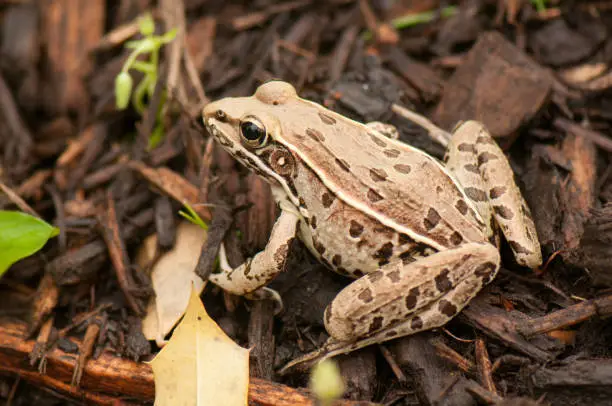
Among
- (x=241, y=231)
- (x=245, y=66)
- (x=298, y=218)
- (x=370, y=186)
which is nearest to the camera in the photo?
(x=370, y=186)

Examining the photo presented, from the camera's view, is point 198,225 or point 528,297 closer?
point 528,297

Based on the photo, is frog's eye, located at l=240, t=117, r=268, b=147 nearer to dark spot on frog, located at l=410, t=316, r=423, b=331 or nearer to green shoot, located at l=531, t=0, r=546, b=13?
dark spot on frog, located at l=410, t=316, r=423, b=331

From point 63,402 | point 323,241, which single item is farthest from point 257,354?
point 63,402

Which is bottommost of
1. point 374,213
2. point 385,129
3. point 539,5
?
point 374,213

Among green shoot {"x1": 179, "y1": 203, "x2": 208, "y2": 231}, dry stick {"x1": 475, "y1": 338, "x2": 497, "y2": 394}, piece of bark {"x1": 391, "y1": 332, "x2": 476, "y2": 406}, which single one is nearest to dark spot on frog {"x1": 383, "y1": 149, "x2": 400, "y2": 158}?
piece of bark {"x1": 391, "y1": 332, "x2": 476, "y2": 406}

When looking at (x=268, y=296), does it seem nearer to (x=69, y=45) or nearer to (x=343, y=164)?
(x=343, y=164)

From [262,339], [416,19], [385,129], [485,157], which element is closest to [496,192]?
[485,157]

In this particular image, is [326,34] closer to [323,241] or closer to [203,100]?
[203,100]

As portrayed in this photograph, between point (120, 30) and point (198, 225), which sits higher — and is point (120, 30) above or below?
above

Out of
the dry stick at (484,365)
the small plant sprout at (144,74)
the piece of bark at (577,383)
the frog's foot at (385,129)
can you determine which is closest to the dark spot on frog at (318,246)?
the frog's foot at (385,129)
